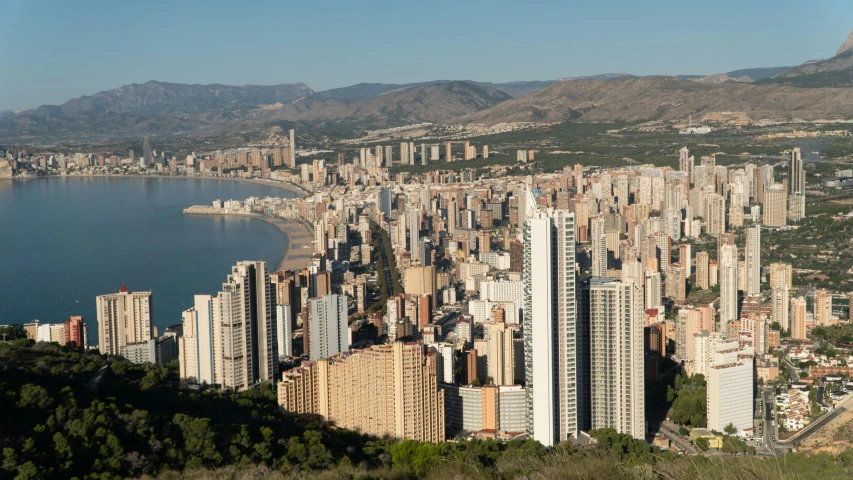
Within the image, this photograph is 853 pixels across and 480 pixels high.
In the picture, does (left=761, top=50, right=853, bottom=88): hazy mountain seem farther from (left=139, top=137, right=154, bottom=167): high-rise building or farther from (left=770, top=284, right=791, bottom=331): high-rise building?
(left=139, top=137, right=154, bottom=167): high-rise building

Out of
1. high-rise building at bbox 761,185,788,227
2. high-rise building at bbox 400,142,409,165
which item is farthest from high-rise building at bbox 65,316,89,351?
high-rise building at bbox 400,142,409,165

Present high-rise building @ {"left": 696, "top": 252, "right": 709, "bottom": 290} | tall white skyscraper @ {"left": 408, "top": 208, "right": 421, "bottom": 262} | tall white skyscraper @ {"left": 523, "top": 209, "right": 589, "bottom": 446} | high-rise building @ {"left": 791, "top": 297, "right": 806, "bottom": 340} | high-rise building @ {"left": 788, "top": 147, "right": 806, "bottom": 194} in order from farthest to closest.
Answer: high-rise building @ {"left": 788, "top": 147, "right": 806, "bottom": 194}
tall white skyscraper @ {"left": 408, "top": 208, "right": 421, "bottom": 262}
high-rise building @ {"left": 696, "top": 252, "right": 709, "bottom": 290}
high-rise building @ {"left": 791, "top": 297, "right": 806, "bottom": 340}
tall white skyscraper @ {"left": 523, "top": 209, "right": 589, "bottom": 446}

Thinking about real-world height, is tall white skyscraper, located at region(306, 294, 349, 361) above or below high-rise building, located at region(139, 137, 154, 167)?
below

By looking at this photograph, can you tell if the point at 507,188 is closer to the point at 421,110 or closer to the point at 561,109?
the point at 561,109

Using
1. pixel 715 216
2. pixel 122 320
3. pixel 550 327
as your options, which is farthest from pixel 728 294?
pixel 122 320

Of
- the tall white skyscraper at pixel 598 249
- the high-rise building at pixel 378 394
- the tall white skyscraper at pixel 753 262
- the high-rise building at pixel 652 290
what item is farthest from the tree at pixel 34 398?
the tall white skyscraper at pixel 753 262

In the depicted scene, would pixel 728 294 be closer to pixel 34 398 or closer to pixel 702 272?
pixel 702 272

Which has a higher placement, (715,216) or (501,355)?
(715,216)
